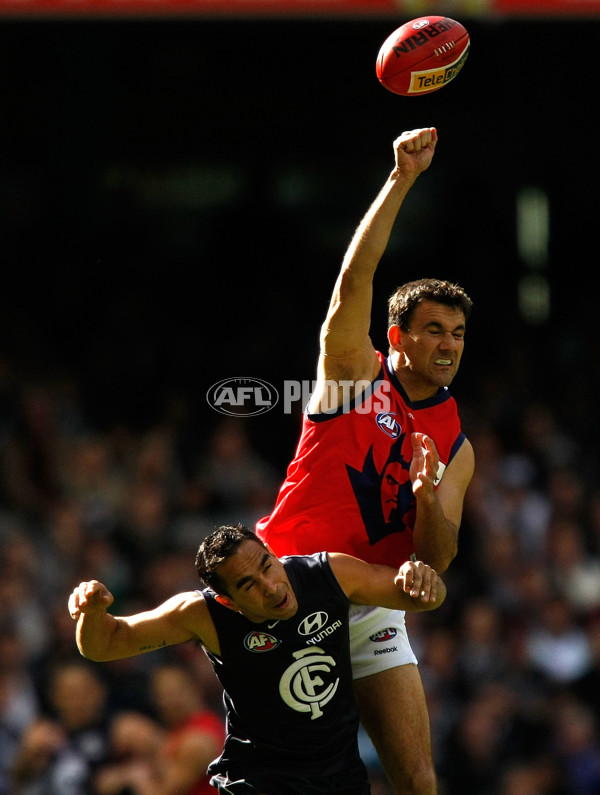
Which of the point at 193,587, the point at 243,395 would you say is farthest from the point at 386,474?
the point at 193,587

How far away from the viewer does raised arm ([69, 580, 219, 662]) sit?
4.47 metres

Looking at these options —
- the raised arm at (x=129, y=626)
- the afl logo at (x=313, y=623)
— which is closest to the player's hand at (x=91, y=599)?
the raised arm at (x=129, y=626)

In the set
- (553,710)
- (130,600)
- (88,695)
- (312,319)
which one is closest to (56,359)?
(312,319)

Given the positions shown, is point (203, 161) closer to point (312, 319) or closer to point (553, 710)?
point (312, 319)

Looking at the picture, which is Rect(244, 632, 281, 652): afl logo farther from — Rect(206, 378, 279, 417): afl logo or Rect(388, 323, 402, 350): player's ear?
Rect(206, 378, 279, 417): afl logo

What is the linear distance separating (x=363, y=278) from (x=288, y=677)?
1.43 metres

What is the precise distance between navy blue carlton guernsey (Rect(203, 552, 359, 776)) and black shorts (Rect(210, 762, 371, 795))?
0.08ft

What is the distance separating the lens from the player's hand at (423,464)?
15.3 feet

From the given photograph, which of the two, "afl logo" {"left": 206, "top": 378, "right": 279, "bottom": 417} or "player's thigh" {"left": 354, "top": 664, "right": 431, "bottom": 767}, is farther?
"afl logo" {"left": 206, "top": 378, "right": 279, "bottom": 417}

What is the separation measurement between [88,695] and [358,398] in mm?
3566

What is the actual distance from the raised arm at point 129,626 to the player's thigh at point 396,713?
2.38 ft

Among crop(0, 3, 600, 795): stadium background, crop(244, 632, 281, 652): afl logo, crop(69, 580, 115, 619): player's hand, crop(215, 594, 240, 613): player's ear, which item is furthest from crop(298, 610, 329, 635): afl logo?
crop(0, 3, 600, 795): stadium background

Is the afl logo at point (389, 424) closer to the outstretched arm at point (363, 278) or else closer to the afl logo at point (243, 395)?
the outstretched arm at point (363, 278)

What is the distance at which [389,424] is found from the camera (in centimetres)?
502
